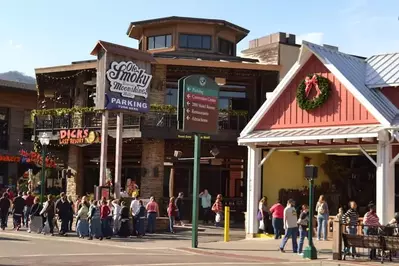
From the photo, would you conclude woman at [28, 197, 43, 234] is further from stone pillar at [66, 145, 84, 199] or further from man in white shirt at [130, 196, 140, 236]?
stone pillar at [66, 145, 84, 199]

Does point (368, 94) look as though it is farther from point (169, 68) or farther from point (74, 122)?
point (74, 122)

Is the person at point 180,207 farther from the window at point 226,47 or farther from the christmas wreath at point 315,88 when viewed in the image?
the window at point 226,47

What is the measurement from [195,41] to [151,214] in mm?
13356

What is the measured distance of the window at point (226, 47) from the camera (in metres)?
37.3

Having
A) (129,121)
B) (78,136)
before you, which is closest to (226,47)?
(129,121)

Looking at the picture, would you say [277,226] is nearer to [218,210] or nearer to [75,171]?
[218,210]

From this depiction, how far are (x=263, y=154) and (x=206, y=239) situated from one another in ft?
13.3

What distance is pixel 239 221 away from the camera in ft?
109

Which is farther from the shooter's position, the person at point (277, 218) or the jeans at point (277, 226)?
the jeans at point (277, 226)

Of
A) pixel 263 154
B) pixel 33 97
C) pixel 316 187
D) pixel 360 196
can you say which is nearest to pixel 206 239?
pixel 263 154

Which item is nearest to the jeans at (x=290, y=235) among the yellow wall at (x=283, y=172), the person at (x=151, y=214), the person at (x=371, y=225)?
the person at (x=371, y=225)

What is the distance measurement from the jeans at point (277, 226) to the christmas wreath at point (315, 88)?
4193 millimetres

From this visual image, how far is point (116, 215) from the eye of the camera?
24.9 metres

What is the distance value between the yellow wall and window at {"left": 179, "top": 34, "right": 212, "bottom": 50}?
10971 mm
